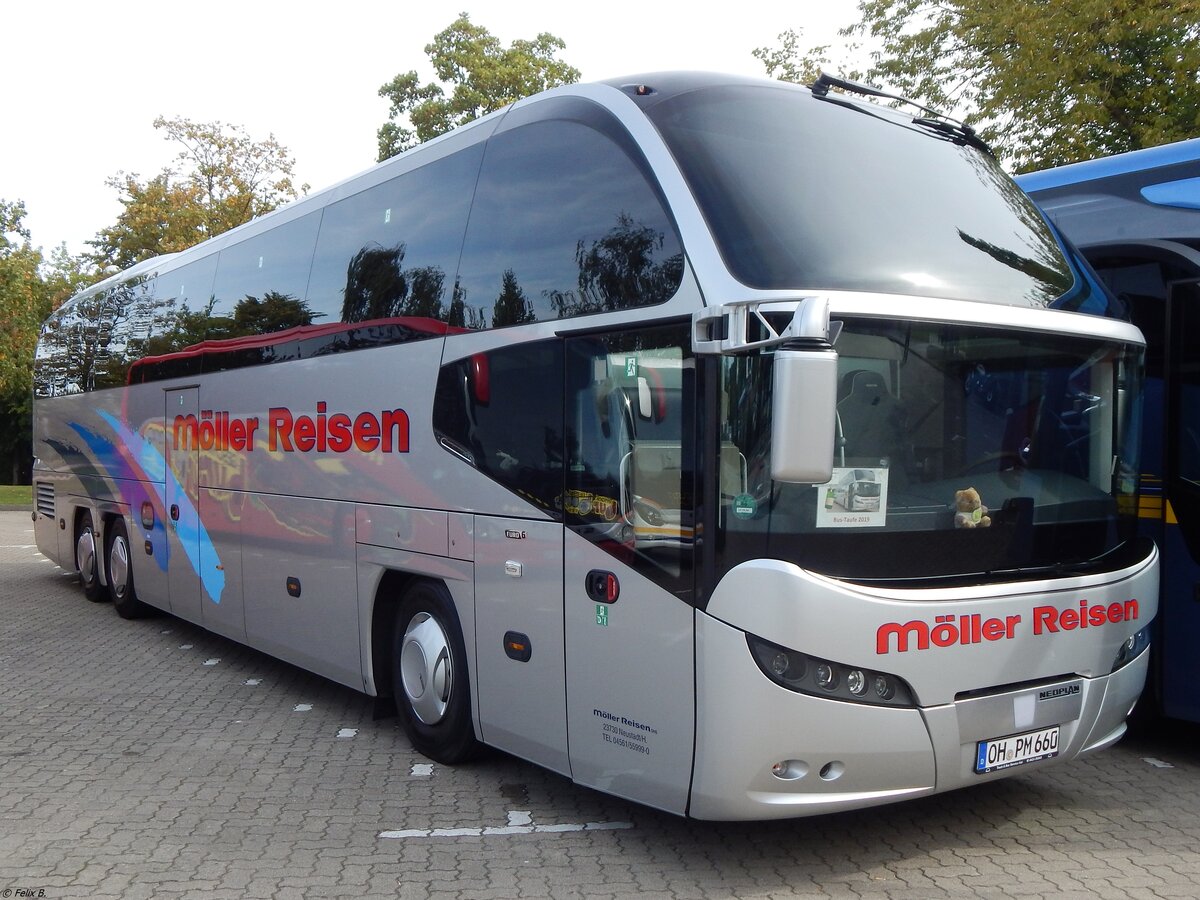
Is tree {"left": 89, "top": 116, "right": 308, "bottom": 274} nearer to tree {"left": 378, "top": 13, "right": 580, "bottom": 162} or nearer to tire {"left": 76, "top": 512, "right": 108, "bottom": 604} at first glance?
tree {"left": 378, "top": 13, "right": 580, "bottom": 162}

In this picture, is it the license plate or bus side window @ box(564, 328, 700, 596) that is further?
the license plate

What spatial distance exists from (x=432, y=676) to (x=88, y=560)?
28.3 feet

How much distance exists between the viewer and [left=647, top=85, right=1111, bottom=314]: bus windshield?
15.2 feet

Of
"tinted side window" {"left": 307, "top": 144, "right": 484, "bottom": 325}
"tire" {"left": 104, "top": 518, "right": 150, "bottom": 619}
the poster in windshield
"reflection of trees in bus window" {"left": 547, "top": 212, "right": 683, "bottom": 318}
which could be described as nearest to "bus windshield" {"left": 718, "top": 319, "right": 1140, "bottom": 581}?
the poster in windshield

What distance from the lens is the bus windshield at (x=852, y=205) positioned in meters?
4.64

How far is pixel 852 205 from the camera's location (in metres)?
4.90

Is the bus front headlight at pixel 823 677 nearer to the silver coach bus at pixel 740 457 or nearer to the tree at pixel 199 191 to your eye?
the silver coach bus at pixel 740 457

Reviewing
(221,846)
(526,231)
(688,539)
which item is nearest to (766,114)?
(526,231)

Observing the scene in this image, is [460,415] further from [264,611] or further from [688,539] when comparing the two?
[264,611]

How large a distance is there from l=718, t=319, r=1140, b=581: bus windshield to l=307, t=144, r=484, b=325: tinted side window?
2.62m

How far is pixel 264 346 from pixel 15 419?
53.6 m

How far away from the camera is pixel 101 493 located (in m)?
12.8

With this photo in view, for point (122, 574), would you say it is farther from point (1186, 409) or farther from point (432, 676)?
point (1186, 409)

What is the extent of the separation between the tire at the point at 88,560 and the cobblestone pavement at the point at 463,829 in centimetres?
577
